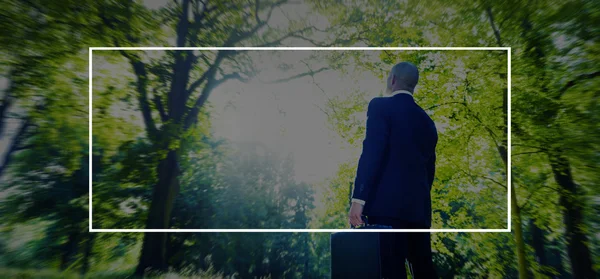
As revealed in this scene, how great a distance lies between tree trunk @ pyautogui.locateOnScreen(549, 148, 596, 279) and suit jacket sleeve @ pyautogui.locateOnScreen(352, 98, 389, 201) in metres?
2.52

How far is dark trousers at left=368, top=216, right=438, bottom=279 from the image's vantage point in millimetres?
1874

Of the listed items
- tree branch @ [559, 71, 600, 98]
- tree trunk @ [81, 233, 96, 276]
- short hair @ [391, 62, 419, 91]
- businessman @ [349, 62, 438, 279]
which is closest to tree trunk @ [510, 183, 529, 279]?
tree branch @ [559, 71, 600, 98]

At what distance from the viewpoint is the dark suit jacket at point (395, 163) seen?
1947mm

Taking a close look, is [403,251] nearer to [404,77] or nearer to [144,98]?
[404,77]

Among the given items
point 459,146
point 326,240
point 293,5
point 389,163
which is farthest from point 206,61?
point 326,240

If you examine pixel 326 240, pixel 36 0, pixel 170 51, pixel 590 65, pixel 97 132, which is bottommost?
pixel 326 240

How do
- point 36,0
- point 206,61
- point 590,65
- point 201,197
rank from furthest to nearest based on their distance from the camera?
point 201,197
point 206,61
point 36,0
point 590,65

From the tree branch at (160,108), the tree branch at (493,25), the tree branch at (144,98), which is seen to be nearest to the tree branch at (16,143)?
the tree branch at (144,98)

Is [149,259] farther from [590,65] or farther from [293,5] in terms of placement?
[590,65]

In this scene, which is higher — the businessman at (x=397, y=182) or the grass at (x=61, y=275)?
the businessman at (x=397, y=182)

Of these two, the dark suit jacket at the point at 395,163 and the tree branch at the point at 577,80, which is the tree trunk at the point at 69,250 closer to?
the dark suit jacket at the point at 395,163

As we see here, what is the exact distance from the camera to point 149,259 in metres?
3.58

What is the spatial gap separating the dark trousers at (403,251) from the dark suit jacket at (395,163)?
0.19 feet

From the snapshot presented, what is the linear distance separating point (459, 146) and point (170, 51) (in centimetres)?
369
